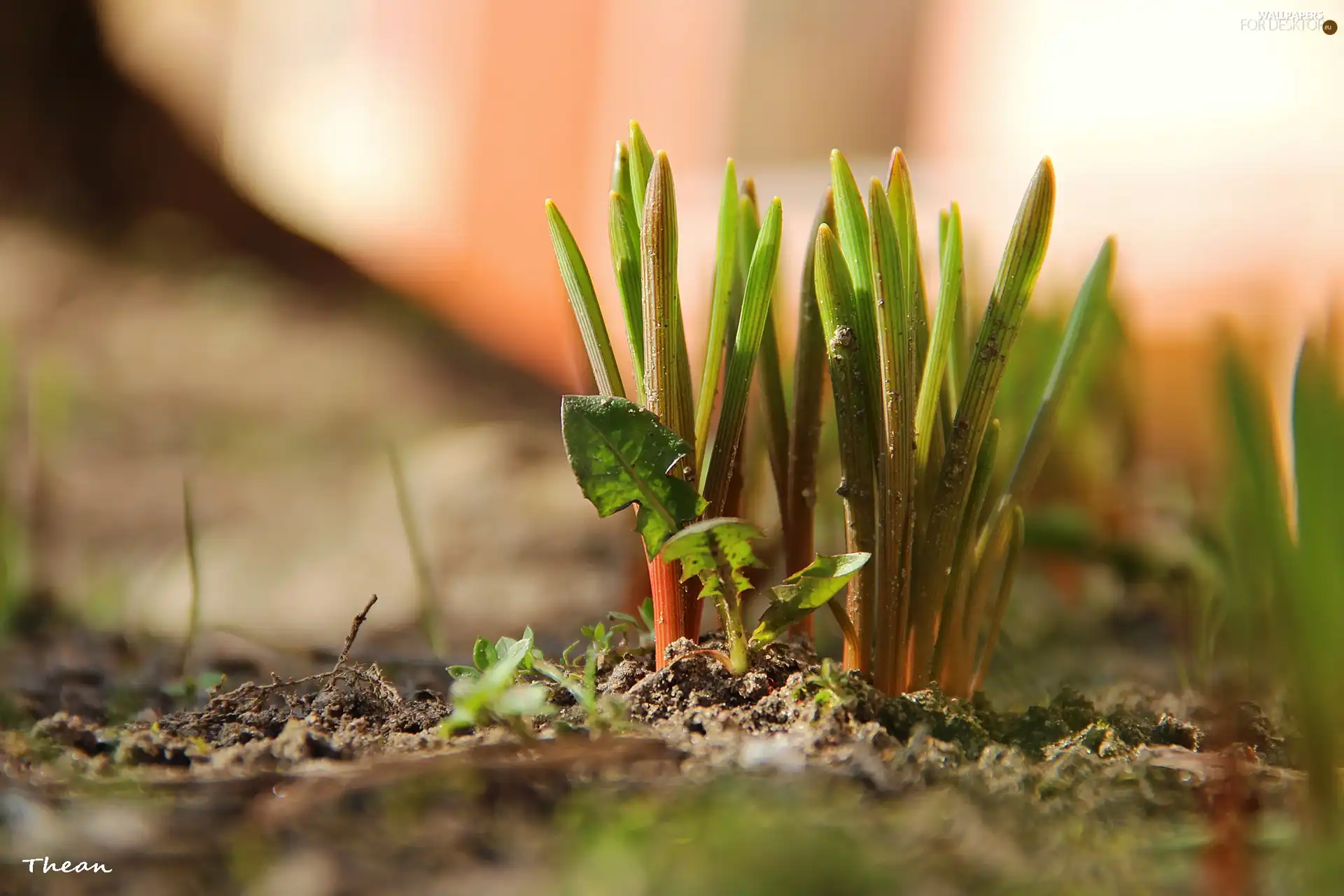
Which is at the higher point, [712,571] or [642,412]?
[642,412]

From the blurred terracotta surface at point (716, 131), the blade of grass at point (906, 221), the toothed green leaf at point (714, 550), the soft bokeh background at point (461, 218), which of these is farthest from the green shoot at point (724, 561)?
the blurred terracotta surface at point (716, 131)

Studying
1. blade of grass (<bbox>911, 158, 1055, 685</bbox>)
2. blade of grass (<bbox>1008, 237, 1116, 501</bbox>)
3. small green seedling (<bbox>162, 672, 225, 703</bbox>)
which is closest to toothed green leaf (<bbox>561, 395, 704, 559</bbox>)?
blade of grass (<bbox>911, 158, 1055, 685</bbox>)

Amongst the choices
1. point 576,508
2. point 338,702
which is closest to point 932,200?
point 576,508

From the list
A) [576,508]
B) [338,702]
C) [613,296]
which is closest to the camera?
[338,702]

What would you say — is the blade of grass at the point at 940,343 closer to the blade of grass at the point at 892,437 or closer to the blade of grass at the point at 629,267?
the blade of grass at the point at 892,437

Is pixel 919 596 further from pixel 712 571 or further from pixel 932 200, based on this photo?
pixel 932 200

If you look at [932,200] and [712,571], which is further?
[932,200]

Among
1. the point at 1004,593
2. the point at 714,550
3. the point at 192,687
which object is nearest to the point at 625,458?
the point at 714,550

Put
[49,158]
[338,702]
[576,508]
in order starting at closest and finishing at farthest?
[338,702] < [576,508] < [49,158]
